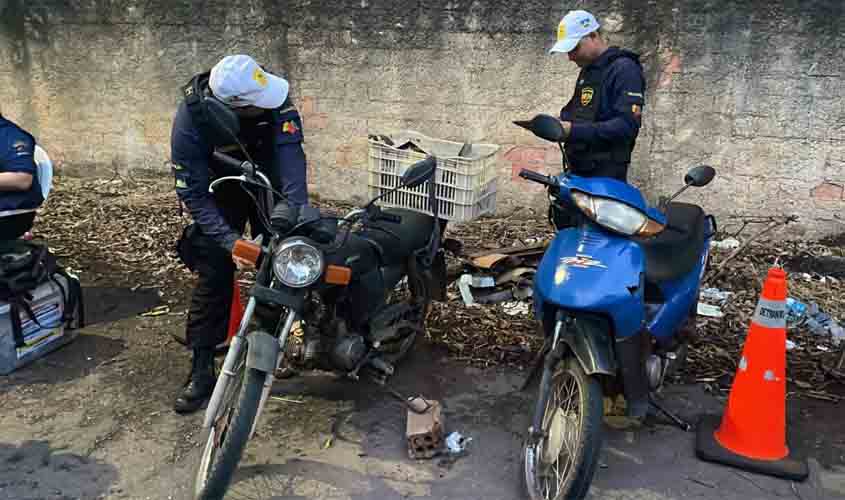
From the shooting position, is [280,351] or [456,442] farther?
[456,442]

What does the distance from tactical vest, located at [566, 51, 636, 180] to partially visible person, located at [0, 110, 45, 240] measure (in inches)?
118

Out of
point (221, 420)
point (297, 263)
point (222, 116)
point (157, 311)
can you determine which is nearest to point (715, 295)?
point (297, 263)

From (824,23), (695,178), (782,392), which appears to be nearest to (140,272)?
(695,178)

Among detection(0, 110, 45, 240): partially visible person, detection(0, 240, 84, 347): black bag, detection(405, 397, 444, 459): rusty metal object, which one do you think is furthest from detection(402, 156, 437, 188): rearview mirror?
detection(0, 240, 84, 347): black bag

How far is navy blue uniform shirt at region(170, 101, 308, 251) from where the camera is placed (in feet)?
11.5

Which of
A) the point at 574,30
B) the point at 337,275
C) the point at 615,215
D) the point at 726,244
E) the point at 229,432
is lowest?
the point at 726,244

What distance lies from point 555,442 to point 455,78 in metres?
4.06

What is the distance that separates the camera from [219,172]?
3.69 metres

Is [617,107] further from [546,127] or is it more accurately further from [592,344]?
[592,344]

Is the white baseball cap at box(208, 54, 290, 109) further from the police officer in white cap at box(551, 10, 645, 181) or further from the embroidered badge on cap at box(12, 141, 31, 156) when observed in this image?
the police officer in white cap at box(551, 10, 645, 181)

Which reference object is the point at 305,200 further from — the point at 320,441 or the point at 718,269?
the point at 718,269

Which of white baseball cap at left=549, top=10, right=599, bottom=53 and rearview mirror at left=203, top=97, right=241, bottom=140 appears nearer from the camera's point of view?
rearview mirror at left=203, top=97, right=241, bottom=140

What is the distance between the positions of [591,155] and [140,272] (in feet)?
11.4

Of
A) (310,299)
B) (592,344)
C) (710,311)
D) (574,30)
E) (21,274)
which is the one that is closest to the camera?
Answer: (592,344)
